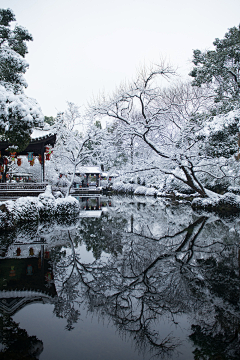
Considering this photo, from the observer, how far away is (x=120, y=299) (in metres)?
3.91

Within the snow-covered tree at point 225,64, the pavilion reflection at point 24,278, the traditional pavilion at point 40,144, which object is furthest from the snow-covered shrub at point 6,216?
the snow-covered tree at point 225,64

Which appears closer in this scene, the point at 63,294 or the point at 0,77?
the point at 63,294

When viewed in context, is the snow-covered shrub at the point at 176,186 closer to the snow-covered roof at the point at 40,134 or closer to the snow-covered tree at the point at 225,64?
the snow-covered tree at the point at 225,64

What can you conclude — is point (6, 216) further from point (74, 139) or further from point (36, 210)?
point (74, 139)

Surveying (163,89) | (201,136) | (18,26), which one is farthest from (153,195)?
(18,26)

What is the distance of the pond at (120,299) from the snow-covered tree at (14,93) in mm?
3333

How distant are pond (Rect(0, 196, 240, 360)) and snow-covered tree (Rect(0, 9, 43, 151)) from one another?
3.33m

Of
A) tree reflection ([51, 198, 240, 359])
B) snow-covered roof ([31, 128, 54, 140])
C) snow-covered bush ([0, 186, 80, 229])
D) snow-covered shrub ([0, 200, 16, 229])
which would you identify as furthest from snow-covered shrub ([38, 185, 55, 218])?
tree reflection ([51, 198, 240, 359])

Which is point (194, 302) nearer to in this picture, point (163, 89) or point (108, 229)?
point (108, 229)

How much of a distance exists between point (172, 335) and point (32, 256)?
14.0 feet

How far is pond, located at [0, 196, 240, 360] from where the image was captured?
2.82 metres

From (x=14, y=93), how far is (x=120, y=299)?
9.14 metres

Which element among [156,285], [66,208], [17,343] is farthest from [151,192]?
[17,343]

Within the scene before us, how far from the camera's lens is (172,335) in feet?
10.0
